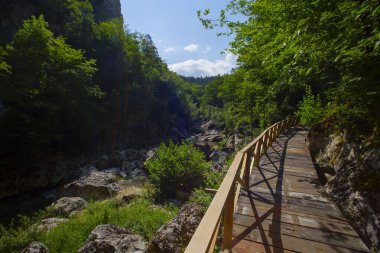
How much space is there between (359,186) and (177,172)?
7.98m

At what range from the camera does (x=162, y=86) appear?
2031 inches

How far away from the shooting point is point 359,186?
465 cm

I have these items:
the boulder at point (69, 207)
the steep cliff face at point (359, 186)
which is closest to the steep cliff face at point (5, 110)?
the boulder at point (69, 207)

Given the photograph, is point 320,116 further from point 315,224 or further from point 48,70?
point 48,70

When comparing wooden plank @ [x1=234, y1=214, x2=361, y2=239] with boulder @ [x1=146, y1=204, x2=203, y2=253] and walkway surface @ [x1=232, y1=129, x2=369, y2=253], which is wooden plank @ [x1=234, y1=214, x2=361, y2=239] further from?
boulder @ [x1=146, y1=204, x2=203, y2=253]

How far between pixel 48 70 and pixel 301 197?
24.1 metres

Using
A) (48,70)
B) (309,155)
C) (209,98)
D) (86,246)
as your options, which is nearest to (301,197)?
(309,155)

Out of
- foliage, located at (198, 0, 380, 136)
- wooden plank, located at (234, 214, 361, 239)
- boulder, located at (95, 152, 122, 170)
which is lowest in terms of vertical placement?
boulder, located at (95, 152, 122, 170)

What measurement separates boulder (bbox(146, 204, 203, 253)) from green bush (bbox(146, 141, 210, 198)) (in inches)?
211

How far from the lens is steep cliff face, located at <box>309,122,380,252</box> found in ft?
13.0

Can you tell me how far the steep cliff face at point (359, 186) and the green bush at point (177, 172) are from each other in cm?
608

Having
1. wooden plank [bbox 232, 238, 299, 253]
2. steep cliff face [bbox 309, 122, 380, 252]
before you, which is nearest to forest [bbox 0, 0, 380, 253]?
steep cliff face [bbox 309, 122, 380, 252]

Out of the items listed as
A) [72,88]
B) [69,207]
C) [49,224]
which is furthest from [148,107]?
[49,224]

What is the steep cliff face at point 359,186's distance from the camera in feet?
13.0
